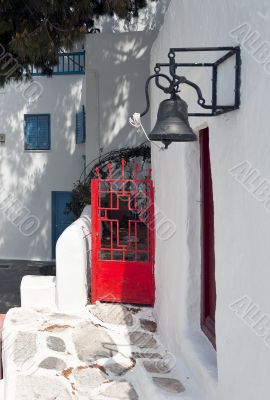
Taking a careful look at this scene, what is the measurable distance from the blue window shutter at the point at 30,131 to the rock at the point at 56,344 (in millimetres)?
9138

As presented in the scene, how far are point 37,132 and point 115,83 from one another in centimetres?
510

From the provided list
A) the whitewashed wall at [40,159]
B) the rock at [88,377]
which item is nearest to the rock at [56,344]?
the rock at [88,377]

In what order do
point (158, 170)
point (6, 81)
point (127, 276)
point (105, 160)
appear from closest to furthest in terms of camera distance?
point (158, 170)
point (127, 276)
point (6, 81)
point (105, 160)

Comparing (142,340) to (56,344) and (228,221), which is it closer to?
(56,344)

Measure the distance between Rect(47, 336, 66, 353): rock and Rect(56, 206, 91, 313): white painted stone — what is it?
93cm

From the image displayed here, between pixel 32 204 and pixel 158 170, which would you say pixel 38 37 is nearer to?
pixel 158 170

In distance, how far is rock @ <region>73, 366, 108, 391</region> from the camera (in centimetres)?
414

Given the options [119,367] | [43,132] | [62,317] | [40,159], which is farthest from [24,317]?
[43,132]

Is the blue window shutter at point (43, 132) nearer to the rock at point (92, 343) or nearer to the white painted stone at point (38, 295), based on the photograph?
the white painted stone at point (38, 295)

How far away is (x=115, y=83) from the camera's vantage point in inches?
348

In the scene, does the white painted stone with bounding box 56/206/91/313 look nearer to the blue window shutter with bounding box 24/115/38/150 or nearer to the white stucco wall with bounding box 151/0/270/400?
the white stucco wall with bounding box 151/0/270/400

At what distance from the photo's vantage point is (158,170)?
573cm

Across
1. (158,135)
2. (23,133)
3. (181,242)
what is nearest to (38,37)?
(181,242)

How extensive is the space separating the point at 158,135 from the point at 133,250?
3.70m
